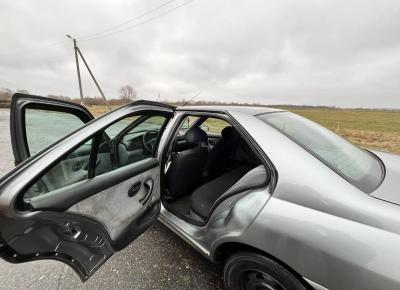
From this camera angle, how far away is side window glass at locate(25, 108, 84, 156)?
1647 millimetres

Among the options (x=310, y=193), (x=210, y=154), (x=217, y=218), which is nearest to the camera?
(x=310, y=193)

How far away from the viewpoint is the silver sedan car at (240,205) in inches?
36.8

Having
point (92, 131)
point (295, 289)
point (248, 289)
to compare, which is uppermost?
point (92, 131)

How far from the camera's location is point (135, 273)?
1.79 meters

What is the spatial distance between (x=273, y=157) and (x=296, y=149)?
0.48 ft

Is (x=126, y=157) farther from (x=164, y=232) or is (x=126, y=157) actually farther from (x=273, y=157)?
(x=273, y=157)

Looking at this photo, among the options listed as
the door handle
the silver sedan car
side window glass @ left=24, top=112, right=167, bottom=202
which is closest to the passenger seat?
the silver sedan car

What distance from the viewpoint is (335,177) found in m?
1.06

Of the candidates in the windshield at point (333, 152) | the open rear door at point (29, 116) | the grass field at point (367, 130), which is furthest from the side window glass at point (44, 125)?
the grass field at point (367, 130)

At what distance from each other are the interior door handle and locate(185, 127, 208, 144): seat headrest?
1.09m

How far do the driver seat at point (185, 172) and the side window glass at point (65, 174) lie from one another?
899mm

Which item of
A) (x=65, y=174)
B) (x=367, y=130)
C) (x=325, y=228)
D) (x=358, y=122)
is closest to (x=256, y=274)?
(x=325, y=228)

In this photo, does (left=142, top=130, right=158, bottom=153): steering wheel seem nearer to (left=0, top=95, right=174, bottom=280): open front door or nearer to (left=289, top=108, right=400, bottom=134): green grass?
(left=0, top=95, right=174, bottom=280): open front door

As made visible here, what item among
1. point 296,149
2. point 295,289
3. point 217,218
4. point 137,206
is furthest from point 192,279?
point 296,149
